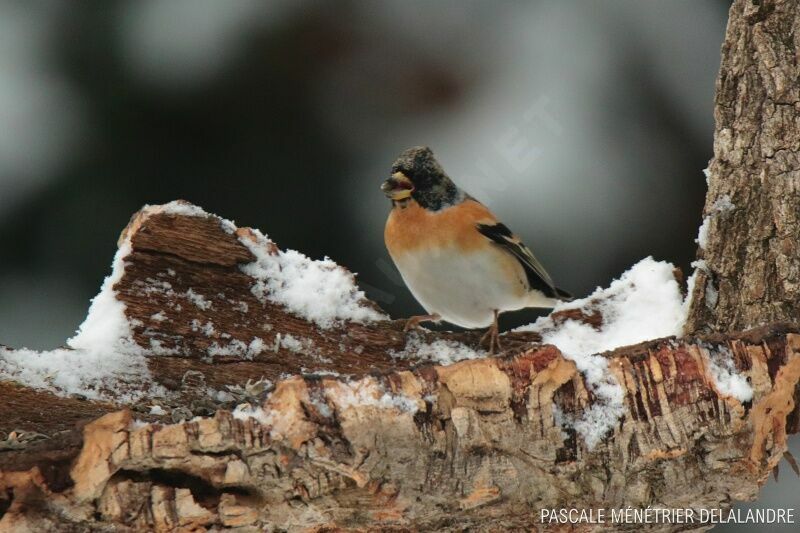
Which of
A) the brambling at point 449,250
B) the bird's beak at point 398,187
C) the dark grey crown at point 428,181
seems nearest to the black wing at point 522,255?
the brambling at point 449,250

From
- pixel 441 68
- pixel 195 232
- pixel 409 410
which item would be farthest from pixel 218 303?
pixel 441 68

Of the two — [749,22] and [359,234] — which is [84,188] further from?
[749,22]

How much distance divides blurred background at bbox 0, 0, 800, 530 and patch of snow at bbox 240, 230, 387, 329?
27.6 inches

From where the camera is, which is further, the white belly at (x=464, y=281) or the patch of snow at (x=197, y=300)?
the white belly at (x=464, y=281)

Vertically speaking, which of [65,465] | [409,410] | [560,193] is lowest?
[65,465]

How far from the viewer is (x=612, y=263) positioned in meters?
3.55

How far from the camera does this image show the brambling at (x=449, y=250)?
9.39 ft

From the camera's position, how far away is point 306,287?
2.49m

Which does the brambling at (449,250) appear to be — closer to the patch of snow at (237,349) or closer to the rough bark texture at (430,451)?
the patch of snow at (237,349)

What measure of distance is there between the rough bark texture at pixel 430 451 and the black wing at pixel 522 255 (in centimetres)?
131

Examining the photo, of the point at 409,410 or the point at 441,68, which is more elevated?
the point at 441,68

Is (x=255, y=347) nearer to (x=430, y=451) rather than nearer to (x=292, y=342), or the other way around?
(x=292, y=342)

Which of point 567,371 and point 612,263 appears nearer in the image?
point 567,371

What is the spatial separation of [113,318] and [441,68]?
1499 mm
